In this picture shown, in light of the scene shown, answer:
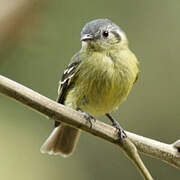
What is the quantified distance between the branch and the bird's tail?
1.56 m

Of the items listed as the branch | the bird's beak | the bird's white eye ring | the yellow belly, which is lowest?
the branch

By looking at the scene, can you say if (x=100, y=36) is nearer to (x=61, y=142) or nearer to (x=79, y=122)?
(x=61, y=142)

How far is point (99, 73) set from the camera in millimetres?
3787

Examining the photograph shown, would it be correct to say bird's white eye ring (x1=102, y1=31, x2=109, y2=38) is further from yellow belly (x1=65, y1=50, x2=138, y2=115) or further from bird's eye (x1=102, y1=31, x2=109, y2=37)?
yellow belly (x1=65, y1=50, x2=138, y2=115)

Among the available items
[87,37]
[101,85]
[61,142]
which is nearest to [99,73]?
[101,85]

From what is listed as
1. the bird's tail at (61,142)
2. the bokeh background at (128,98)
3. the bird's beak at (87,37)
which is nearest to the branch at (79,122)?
the bird's beak at (87,37)

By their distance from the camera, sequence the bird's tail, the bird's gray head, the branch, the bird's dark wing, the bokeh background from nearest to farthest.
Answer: the branch < the bird's gray head < the bird's dark wing < the bird's tail < the bokeh background

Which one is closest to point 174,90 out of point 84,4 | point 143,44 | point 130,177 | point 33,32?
point 143,44

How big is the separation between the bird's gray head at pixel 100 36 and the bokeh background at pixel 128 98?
2198mm

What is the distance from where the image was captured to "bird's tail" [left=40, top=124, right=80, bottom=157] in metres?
4.25

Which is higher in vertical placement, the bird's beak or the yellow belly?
the bird's beak

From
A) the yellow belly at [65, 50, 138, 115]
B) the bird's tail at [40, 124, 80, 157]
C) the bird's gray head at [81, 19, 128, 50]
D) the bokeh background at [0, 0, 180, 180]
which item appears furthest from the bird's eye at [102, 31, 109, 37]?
the bokeh background at [0, 0, 180, 180]

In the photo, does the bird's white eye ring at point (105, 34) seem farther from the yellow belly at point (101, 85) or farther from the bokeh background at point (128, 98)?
the bokeh background at point (128, 98)

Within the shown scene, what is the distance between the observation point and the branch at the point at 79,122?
216cm
